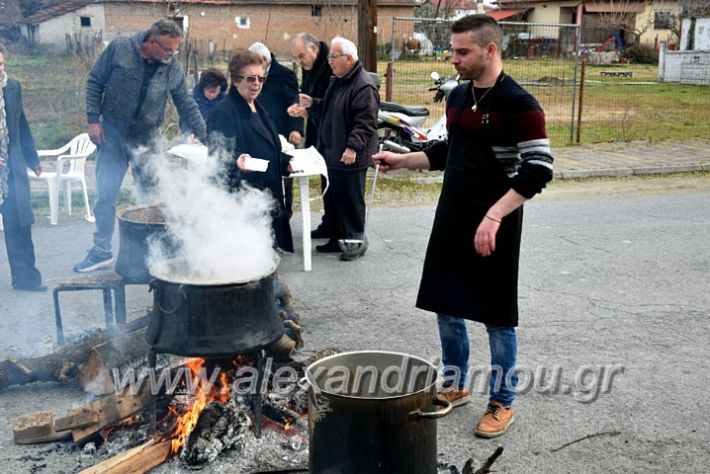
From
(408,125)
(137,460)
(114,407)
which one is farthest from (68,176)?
(408,125)

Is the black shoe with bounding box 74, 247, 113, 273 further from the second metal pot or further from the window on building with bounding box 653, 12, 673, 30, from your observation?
the window on building with bounding box 653, 12, 673, 30

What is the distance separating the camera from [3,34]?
61.7ft

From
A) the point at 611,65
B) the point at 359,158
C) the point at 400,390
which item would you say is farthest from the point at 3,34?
the point at 611,65

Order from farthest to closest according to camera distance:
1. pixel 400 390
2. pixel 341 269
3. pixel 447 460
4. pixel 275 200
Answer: pixel 341 269 < pixel 275 200 < pixel 447 460 < pixel 400 390

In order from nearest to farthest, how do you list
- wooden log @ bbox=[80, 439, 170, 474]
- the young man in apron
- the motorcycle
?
wooden log @ bbox=[80, 439, 170, 474], the young man in apron, the motorcycle

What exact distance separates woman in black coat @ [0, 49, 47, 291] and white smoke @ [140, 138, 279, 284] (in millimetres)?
2030

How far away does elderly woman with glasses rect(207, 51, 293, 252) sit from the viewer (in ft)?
17.8

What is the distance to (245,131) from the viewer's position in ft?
18.5

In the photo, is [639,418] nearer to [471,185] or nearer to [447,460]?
[447,460]

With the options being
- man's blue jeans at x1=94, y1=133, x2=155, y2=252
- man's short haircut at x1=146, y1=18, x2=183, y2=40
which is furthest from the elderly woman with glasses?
man's blue jeans at x1=94, y1=133, x2=155, y2=252

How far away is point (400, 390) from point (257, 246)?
1.23 meters

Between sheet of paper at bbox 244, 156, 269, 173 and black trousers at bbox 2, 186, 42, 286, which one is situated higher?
sheet of paper at bbox 244, 156, 269, 173

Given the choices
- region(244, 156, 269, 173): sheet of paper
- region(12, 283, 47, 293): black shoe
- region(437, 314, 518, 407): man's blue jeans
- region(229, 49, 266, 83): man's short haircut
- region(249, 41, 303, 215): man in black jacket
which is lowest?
region(12, 283, 47, 293): black shoe

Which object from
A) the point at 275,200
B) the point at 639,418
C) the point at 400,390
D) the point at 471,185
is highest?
the point at 471,185
